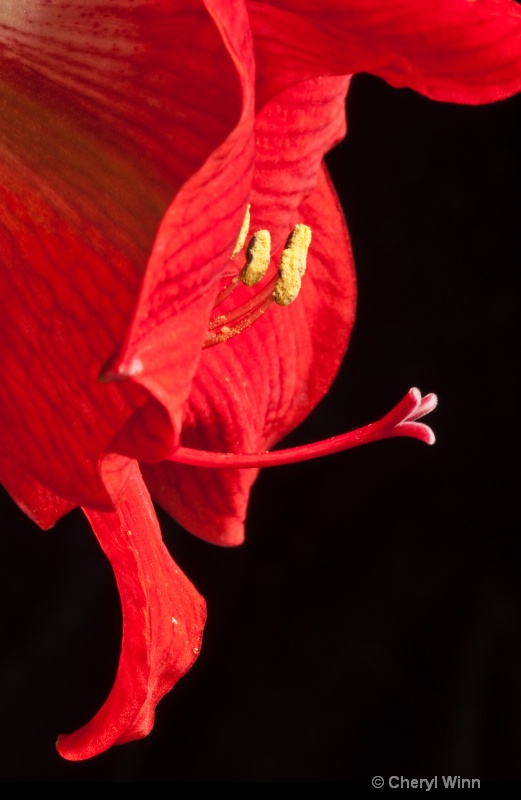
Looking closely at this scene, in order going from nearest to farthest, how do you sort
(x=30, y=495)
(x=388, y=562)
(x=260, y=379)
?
(x=30, y=495) → (x=260, y=379) → (x=388, y=562)

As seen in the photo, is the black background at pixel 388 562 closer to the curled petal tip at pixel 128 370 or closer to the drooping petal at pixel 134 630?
the drooping petal at pixel 134 630

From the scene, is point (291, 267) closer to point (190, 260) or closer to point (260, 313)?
point (260, 313)

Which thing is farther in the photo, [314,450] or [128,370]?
[314,450]

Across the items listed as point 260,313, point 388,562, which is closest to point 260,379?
point 260,313

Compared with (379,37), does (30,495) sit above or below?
below

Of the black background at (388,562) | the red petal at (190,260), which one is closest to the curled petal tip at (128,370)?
the red petal at (190,260)

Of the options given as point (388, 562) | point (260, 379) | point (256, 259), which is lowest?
point (388, 562)

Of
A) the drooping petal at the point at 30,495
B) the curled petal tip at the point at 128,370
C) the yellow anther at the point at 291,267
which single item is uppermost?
the curled petal tip at the point at 128,370

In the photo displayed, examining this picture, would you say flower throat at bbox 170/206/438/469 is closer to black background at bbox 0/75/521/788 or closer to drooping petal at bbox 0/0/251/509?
drooping petal at bbox 0/0/251/509
